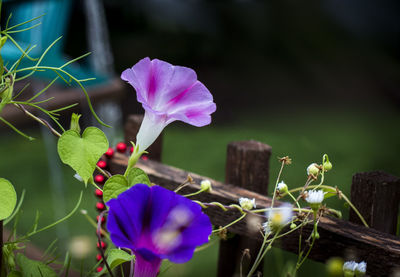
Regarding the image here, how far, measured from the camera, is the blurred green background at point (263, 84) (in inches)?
144

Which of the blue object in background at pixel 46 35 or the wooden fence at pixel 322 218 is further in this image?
the blue object in background at pixel 46 35

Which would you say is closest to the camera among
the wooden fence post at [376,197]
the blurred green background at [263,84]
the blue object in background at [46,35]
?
the wooden fence post at [376,197]

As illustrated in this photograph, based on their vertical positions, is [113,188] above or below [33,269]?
above

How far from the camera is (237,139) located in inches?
168

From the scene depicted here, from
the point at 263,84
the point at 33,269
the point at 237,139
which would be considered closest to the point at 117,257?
the point at 33,269

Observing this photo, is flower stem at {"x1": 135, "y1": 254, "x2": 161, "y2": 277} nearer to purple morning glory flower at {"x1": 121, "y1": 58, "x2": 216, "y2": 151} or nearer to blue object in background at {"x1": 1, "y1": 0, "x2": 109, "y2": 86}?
purple morning glory flower at {"x1": 121, "y1": 58, "x2": 216, "y2": 151}

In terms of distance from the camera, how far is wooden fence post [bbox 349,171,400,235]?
94 centimetres

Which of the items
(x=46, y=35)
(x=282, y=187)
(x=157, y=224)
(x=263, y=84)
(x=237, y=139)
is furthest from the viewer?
(x=263, y=84)

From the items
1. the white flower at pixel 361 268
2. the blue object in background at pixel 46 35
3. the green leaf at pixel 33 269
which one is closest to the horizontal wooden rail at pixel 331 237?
the white flower at pixel 361 268

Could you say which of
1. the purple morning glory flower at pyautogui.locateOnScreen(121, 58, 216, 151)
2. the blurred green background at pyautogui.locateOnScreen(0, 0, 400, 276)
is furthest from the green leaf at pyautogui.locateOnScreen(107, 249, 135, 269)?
the blurred green background at pyautogui.locateOnScreen(0, 0, 400, 276)

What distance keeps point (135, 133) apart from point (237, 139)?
3.06m

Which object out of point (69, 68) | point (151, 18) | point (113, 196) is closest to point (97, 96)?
point (69, 68)

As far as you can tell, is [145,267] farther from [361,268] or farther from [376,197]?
[376,197]

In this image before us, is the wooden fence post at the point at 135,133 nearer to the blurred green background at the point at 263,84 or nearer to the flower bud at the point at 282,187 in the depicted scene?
the flower bud at the point at 282,187
